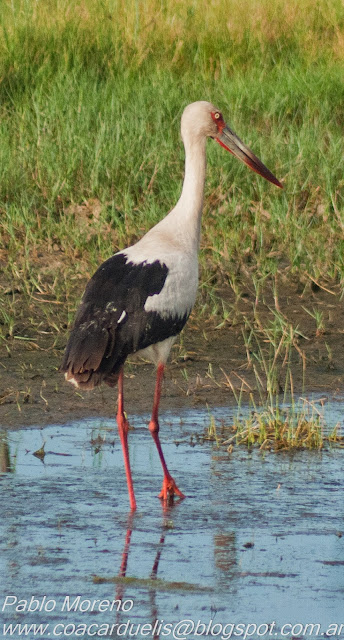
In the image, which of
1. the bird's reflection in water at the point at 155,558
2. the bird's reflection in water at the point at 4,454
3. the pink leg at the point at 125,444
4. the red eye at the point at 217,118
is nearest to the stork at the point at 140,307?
the pink leg at the point at 125,444

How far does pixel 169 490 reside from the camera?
4418 mm

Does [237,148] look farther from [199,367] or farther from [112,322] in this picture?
[112,322]

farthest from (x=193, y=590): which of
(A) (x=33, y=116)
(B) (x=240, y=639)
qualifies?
(A) (x=33, y=116)

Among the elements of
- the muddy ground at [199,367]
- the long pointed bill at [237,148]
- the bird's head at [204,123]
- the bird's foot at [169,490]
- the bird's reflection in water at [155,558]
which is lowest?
the muddy ground at [199,367]

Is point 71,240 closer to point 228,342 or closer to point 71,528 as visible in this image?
point 228,342

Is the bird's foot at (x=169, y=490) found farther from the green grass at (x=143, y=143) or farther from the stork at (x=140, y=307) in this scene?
the green grass at (x=143, y=143)

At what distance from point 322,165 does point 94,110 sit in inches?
62.5

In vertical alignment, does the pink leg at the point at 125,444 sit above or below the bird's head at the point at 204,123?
A: below

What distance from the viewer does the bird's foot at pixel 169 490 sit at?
14.4ft

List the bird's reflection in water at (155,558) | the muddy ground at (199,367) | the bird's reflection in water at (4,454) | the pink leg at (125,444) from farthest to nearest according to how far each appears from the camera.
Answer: the muddy ground at (199,367) < the bird's reflection in water at (4,454) < the pink leg at (125,444) < the bird's reflection in water at (155,558)

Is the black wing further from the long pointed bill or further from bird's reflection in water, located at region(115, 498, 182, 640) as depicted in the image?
the long pointed bill

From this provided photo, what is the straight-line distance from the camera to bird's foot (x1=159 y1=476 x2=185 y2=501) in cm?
440

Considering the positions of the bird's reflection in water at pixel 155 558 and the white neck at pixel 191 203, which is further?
the white neck at pixel 191 203

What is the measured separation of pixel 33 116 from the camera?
821cm
